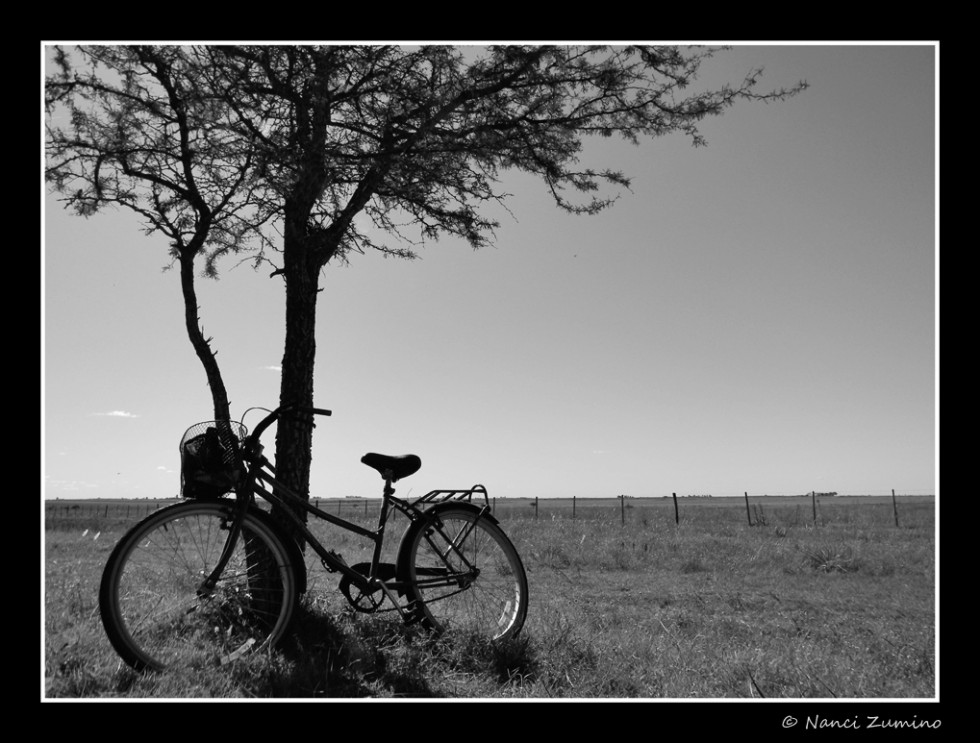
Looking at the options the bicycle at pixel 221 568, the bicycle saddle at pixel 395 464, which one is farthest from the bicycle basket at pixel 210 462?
the bicycle saddle at pixel 395 464

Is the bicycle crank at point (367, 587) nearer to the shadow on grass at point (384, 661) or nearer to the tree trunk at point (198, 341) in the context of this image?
the shadow on grass at point (384, 661)

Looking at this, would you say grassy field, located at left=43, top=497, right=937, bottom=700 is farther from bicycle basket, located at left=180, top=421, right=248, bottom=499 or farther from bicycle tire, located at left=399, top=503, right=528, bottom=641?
bicycle basket, located at left=180, top=421, right=248, bottom=499

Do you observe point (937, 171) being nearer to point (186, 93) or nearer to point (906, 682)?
Answer: point (906, 682)

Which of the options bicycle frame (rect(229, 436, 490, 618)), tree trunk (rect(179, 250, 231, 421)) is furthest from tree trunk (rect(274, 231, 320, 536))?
bicycle frame (rect(229, 436, 490, 618))

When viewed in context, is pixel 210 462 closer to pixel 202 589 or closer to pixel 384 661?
pixel 202 589

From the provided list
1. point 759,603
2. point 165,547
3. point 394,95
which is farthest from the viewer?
point 759,603

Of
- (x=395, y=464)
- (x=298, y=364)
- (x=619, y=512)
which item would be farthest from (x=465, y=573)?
(x=619, y=512)

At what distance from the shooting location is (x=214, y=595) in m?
3.58

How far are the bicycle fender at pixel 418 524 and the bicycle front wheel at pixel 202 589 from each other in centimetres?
72

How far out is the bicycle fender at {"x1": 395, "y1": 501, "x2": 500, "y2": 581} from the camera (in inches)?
166

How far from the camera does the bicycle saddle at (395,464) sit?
164 inches
